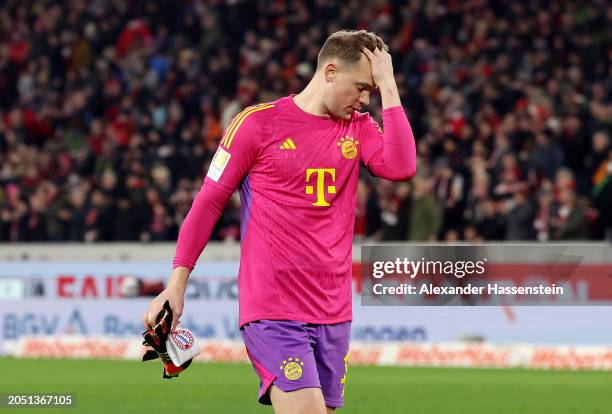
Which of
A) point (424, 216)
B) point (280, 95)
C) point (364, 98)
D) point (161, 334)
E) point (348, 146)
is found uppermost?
point (364, 98)

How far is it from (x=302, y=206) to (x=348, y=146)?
1.13 feet

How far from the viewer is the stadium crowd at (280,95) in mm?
16594

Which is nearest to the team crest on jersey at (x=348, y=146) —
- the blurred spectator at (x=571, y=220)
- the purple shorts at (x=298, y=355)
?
the purple shorts at (x=298, y=355)

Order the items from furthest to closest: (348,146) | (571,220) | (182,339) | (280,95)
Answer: (280,95)
(571,220)
(348,146)
(182,339)

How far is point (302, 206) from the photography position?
17.7 feet

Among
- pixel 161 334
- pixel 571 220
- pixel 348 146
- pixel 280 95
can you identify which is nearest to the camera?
pixel 161 334

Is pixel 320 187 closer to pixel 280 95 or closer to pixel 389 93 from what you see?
pixel 389 93

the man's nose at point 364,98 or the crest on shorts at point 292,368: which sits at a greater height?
the man's nose at point 364,98

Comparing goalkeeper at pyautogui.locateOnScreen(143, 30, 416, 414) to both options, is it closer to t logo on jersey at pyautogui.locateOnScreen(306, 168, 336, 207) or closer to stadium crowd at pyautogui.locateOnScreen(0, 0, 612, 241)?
t logo on jersey at pyautogui.locateOnScreen(306, 168, 336, 207)

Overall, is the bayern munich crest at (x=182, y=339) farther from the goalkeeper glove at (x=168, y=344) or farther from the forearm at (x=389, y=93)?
the forearm at (x=389, y=93)

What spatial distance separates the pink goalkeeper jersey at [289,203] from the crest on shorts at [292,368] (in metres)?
0.19

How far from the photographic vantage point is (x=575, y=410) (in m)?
10.6

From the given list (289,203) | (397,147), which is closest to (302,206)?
(289,203)

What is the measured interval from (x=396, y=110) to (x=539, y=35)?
15.4m
